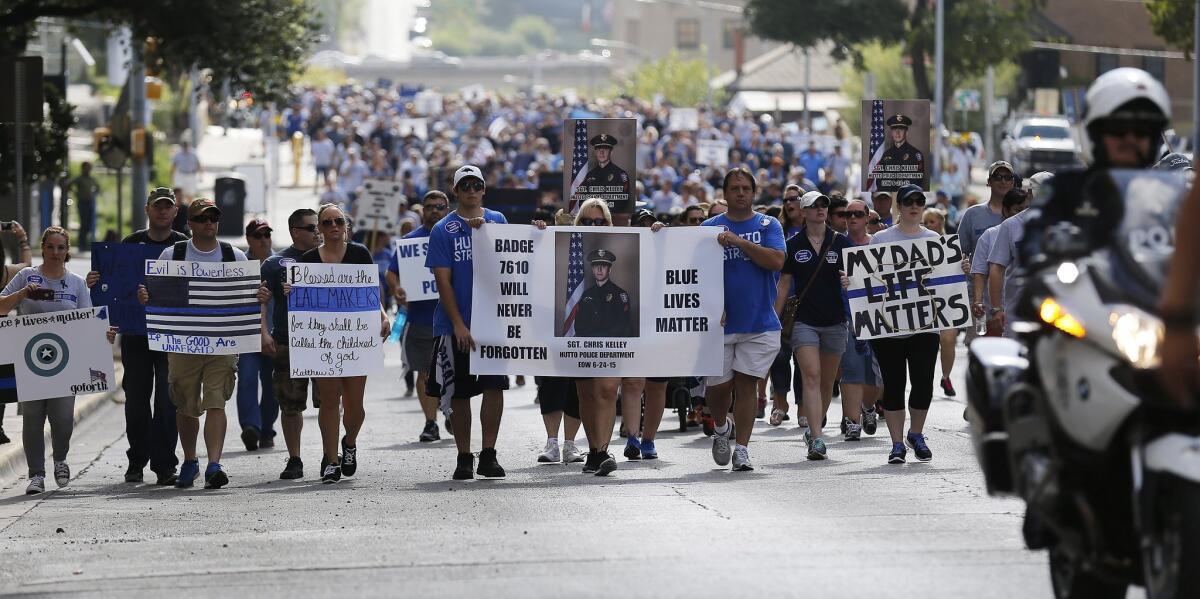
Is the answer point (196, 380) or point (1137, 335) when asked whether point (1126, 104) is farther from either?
point (196, 380)

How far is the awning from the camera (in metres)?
98.2

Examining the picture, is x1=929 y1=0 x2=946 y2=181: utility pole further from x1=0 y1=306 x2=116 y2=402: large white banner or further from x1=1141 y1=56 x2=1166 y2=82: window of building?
x1=0 y1=306 x2=116 y2=402: large white banner

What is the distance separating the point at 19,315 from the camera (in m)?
13.5

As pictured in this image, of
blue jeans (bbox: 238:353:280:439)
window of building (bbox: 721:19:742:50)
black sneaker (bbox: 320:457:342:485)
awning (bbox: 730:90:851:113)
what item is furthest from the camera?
window of building (bbox: 721:19:742:50)

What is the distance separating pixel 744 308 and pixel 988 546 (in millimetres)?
4230

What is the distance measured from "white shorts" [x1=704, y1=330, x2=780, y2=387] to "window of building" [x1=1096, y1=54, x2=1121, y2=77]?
60.4 metres

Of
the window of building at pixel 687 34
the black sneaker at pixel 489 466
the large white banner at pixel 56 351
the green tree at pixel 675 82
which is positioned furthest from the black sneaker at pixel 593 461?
the window of building at pixel 687 34

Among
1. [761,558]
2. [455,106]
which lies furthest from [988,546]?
[455,106]

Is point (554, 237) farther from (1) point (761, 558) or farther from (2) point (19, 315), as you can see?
(1) point (761, 558)

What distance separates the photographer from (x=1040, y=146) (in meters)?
60.7

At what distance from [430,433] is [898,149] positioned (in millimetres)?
5911

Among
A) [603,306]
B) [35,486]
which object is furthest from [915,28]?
[35,486]

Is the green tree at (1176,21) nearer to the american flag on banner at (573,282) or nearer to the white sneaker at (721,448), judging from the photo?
the american flag on banner at (573,282)

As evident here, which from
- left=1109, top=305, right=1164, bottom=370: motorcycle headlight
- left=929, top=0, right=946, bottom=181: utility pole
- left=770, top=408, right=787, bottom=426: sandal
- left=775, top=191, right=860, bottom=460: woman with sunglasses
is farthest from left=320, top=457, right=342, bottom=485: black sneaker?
left=929, top=0, right=946, bottom=181: utility pole
